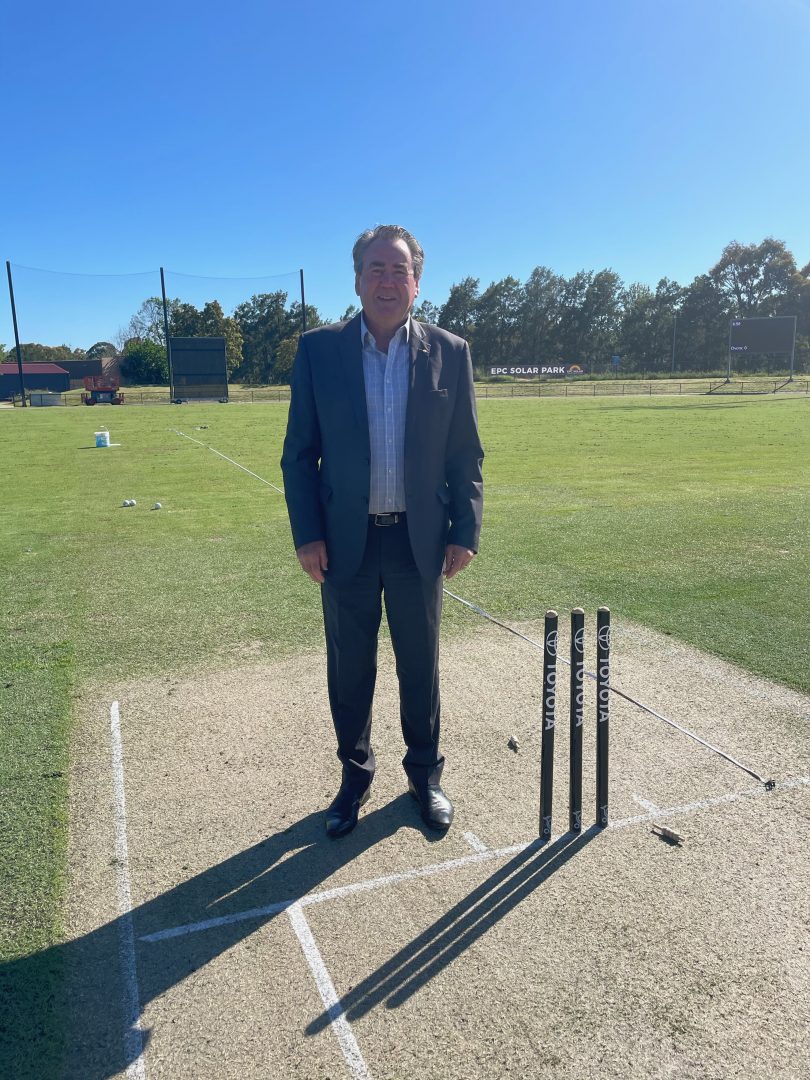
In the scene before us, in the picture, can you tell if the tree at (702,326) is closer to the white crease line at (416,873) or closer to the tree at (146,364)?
A: the tree at (146,364)

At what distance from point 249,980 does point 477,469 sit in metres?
2.19

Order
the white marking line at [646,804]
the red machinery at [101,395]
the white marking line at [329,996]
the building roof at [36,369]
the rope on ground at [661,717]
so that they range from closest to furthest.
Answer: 1. the white marking line at [329,996]
2. the white marking line at [646,804]
3. the rope on ground at [661,717]
4. the red machinery at [101,395]
5. the building roof at [36,369]

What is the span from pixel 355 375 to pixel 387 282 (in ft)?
1.35

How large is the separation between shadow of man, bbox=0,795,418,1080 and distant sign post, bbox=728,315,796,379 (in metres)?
67.5

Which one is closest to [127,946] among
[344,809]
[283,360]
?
[344,809]

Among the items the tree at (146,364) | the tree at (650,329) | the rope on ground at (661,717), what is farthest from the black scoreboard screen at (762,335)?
the rope on ground at (661,717)

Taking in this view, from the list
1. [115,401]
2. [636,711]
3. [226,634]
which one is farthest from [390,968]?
[115,401]

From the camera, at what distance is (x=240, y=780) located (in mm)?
3811

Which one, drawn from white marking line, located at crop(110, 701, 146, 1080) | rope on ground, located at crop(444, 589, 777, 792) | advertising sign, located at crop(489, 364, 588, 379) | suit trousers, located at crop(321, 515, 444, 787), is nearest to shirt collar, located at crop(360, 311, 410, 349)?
suit trousers, located at crop(321, 515, 444, 787)

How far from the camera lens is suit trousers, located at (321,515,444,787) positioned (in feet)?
11.0

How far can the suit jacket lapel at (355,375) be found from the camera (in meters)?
3.18

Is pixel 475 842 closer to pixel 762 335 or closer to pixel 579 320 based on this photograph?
pixel 762 335

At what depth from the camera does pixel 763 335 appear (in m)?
63.7

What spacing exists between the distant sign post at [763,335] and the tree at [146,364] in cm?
5635
